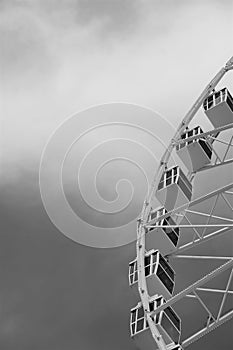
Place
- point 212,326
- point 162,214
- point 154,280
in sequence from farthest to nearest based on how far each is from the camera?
point 162,214 < point 154,280 < point 212,326

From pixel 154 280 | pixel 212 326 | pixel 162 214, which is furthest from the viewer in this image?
pixel 162 214

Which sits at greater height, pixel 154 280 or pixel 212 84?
pixel 212 84

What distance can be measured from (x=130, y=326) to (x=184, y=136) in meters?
9.22

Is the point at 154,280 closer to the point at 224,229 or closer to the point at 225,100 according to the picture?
the point at 224,229

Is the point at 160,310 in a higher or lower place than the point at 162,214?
lower

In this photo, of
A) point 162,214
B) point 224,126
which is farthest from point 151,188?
point 224,126

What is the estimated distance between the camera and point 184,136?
4038 cm

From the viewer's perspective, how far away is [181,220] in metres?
40.4

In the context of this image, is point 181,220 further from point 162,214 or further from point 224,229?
point 224,229

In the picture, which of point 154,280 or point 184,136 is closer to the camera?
point 154,280

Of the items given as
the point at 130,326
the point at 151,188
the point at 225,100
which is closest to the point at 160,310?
the point at 130,326

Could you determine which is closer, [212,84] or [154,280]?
[154,280]

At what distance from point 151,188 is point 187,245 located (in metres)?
3.15

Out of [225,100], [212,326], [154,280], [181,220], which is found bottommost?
[212,326]
